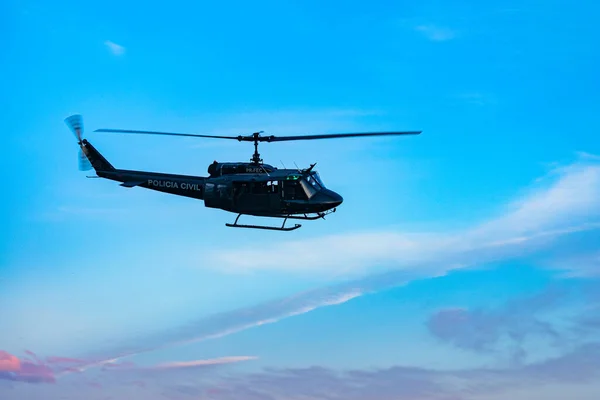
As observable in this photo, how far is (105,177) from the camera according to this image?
6644 cm

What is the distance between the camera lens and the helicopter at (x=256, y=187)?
187 ft

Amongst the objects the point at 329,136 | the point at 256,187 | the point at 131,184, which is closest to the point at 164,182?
the point at 131,184

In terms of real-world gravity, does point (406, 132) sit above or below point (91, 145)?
below

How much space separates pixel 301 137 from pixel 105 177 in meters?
19.1

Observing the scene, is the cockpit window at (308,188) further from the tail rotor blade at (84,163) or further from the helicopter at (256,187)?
the tail rotor blade at (84,163)

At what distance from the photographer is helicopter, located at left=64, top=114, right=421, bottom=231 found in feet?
187

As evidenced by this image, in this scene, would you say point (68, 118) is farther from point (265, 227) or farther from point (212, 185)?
point (265, 227)

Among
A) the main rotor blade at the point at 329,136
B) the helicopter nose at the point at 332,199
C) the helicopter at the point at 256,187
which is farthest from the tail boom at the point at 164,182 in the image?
the helicopter nose at the point at 332,199

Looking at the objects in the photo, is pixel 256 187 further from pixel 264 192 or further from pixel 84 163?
pixel 84 163

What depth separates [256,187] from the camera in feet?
191

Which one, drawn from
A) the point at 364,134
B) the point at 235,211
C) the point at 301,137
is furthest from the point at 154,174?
the point at 364,134

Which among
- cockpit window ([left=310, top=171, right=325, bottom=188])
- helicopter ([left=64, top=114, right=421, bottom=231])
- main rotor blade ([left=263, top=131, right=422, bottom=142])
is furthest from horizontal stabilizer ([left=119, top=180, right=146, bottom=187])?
cockpit window ([left=310, top=171, right=325, bottom=188])

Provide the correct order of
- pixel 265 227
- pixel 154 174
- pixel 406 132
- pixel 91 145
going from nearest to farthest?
1. pixel 406 132
2. pixel 265 227
3. pixel 154 174
4. pixel 91 145

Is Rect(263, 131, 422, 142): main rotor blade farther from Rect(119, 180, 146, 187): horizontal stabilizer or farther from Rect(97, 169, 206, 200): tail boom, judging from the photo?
Rect(119, 180, 146, 187): horizontal stabilizer
